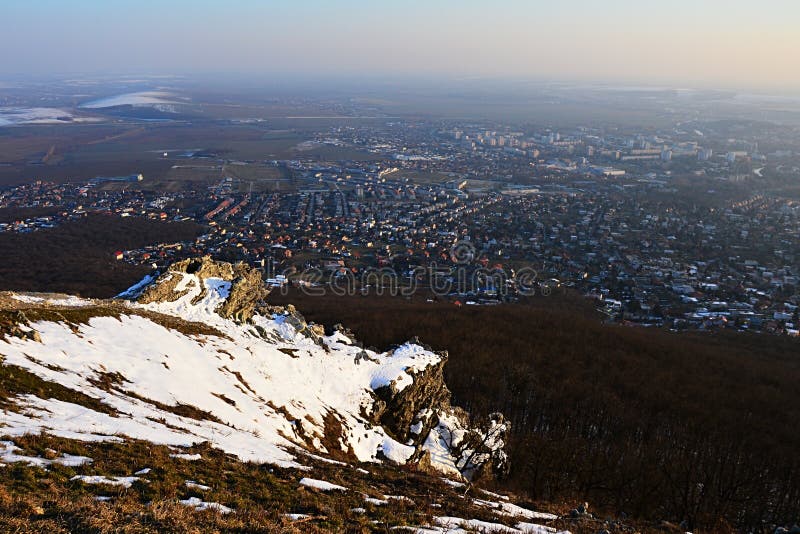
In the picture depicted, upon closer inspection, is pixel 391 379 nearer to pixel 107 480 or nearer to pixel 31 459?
pixel 107 480

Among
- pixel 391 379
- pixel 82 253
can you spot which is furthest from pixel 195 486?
pixel 82 253

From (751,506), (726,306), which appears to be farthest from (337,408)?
(726,306)

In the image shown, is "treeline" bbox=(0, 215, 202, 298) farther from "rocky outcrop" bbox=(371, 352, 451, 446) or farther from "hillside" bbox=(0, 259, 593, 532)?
"rocky outcrop" bbox=(371, 352, 451, 446)

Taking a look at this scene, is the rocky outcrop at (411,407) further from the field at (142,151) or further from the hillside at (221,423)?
the field at (142,151)

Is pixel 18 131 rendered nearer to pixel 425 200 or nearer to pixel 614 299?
pixel 425 200

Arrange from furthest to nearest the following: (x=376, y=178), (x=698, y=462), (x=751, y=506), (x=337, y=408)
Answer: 1. (x=376, y=178)
2. (x=698, y=462)
3. (x=751, y=506)
4. (x=337, y=408)
